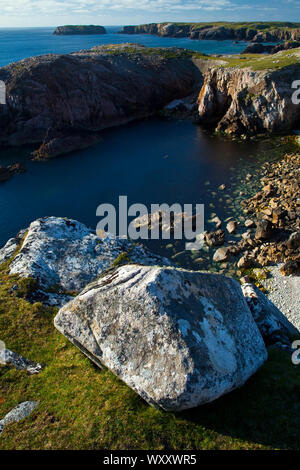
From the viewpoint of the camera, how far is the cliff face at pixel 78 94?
242ft

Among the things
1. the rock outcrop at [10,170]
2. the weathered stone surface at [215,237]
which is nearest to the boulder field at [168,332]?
the weathered stone surface at [215,237]

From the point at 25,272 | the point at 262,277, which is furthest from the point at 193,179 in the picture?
the point at 25,272

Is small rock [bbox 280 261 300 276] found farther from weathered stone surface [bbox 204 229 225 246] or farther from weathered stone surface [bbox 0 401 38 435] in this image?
weathered stone surface [bbox 0 401 38 435]

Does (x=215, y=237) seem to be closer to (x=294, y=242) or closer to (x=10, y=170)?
(x=294, y=242)

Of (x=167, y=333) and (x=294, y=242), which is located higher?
(x=167, y=333)

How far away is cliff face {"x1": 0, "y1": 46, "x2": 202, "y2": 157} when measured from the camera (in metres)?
73.7

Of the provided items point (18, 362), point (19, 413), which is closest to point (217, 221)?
point (18, 362)

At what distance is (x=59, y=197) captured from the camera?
49.5 meters

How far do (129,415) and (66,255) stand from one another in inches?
503

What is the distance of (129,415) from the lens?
10555 millimetres

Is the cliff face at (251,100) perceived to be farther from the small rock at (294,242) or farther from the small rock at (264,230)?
the small rock at (294,242)

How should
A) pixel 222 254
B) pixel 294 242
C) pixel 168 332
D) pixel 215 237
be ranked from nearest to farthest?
pixel 168 332 < pixel 294 242 < pixel 222 254 < pixel 215 237

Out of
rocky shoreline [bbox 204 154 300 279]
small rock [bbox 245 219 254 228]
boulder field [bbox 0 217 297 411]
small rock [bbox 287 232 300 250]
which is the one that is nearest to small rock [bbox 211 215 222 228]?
rocky shoreline [bbox 204 154 300 279]

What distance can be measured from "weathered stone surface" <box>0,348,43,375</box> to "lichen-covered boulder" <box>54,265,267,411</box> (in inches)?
91.6
